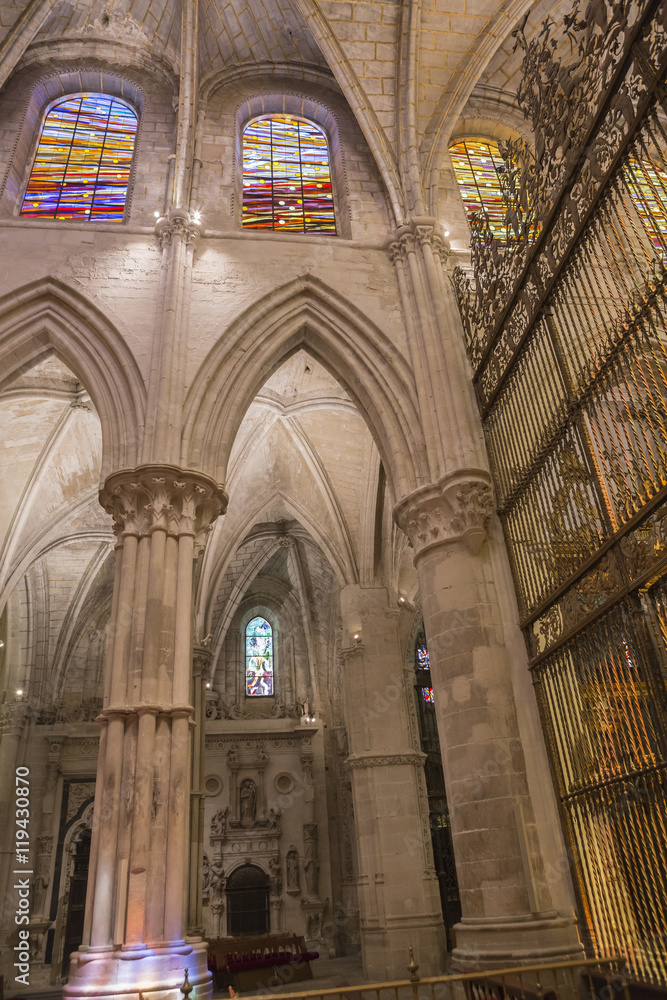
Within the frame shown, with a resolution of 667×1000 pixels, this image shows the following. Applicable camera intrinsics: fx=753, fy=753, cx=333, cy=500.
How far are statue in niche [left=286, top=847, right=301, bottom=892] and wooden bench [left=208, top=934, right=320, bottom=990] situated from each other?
350 cm

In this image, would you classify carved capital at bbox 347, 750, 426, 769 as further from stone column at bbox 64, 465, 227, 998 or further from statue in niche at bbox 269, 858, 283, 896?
statue in niche at bbox 269, 858, 283, 896

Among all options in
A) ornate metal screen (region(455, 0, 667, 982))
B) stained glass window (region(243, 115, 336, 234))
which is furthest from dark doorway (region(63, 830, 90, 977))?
stained glass window (region(243, 115, 336, 234))

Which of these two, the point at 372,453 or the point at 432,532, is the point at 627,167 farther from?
the point at 372,453

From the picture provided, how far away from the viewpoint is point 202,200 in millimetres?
10125

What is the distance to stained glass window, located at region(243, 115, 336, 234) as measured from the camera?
10.7 metres

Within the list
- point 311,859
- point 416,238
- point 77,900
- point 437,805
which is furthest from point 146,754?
point 311,859

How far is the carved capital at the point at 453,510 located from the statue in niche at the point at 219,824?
12312 millimetres

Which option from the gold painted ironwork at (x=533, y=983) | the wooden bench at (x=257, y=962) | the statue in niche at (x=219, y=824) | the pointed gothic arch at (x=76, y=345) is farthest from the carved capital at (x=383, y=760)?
the statue in niche at (x=219, y=824)

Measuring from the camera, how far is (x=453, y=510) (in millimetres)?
7660

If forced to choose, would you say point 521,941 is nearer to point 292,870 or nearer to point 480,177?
point 480,177

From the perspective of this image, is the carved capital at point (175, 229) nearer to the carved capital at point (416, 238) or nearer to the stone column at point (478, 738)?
the carved capital at point (416, 238)

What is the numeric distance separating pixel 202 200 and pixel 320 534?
628 centimetres

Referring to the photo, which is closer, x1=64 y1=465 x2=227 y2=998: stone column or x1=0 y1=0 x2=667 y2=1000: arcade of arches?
x1=64 y1=465 x2=227 y2=998: stone column

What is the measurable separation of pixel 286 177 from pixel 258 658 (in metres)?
12.5
